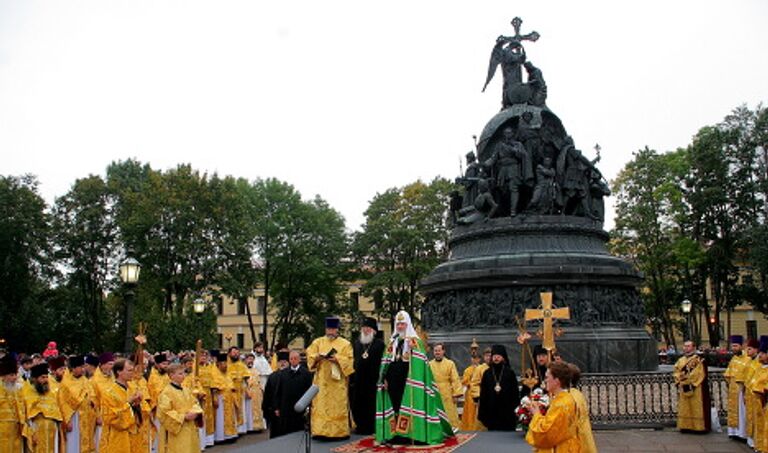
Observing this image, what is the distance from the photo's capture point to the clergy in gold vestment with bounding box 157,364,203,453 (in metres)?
10.4

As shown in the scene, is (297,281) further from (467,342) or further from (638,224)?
(467,342)

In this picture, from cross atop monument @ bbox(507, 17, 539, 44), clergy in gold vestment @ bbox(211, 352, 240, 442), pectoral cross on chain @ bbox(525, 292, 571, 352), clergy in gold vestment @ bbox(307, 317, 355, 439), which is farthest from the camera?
cross atop monument @ bbox(507, 17, 539, 44)

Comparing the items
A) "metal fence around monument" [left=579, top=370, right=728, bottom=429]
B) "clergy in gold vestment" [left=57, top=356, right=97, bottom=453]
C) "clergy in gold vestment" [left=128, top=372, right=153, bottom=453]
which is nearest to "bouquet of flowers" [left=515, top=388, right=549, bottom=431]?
"clergy in gold vestment" [left=128, top=372, right=153, bottom=453]

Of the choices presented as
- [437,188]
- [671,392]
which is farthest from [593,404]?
[437,188]

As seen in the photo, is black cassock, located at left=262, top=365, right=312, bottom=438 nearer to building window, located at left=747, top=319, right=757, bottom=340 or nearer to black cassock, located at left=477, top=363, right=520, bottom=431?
black cassock, located at left=477, top=363, right=520, bottom=431

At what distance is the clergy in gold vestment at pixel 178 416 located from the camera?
10438mm

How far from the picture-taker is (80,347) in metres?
48.5

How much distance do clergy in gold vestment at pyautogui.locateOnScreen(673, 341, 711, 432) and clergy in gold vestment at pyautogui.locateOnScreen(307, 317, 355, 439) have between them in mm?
7190

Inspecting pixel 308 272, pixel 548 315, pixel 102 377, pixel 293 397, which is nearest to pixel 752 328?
pixel 308 272

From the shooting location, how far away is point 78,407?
41.3 feet

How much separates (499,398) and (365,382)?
234 centimetres

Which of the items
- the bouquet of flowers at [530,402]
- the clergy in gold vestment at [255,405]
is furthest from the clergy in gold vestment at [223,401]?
the bouquet of flowers at [530,402]

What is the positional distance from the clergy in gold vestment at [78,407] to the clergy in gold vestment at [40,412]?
3.52ft

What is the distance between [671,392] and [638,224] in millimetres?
33322
